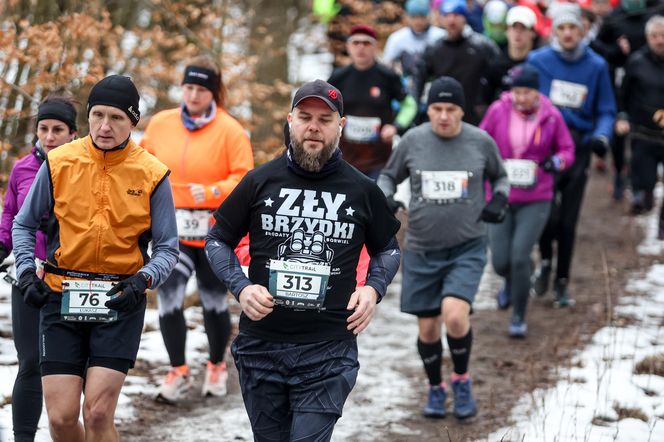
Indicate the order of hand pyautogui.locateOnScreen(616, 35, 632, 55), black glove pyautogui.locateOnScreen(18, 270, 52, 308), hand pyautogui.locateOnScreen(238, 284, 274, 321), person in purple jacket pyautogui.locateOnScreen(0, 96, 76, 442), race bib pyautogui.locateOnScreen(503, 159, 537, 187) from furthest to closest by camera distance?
hand pyautogui.locateOnScreen(616, 35, 632, 55), race bib pyautogui.locateOnScreen(503, 159, 537, 187), person in purple jacket pyautogui.locateOnScreen(0, 96, 76, 442), black glove pyautogui.locateOnScreen(18, 270, 52, 308), hand pyautogui.locateOnScreen(238, 284, 274, 321)

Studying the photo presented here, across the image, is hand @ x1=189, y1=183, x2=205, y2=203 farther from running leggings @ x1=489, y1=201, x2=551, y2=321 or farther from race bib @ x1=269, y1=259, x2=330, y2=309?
running leggings @ x1=489, y1=201, x2=551, y2=321

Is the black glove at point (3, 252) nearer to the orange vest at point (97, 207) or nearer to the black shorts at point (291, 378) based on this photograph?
the orange vest at point (97, 207)

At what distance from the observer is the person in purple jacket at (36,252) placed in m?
5.17

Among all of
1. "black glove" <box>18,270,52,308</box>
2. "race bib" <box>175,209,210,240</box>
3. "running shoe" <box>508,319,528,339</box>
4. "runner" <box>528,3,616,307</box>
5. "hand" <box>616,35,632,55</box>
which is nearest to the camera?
"black glove" <box>18,270,52,308</box>

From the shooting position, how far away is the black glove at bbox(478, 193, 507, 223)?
672 centimetres

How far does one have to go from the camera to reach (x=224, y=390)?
7.18 m

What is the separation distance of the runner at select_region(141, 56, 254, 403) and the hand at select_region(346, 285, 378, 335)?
248 cm

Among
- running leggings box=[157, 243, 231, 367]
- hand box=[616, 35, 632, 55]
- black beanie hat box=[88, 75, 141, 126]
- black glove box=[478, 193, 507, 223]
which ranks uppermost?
hand box=[616, 35, 632, 55]

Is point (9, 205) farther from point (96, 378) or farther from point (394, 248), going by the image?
point (394, 248)

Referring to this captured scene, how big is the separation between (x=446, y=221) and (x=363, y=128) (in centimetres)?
282

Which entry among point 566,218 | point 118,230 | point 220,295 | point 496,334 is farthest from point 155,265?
point 566,218

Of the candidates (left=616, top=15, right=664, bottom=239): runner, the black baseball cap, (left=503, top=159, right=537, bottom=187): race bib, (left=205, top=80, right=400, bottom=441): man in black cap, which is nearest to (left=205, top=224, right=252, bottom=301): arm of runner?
(left=205, top=80, right=400, bottom=441): man in black cap

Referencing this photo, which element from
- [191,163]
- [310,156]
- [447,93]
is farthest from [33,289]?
[447,93]

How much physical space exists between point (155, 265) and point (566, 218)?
577cm
